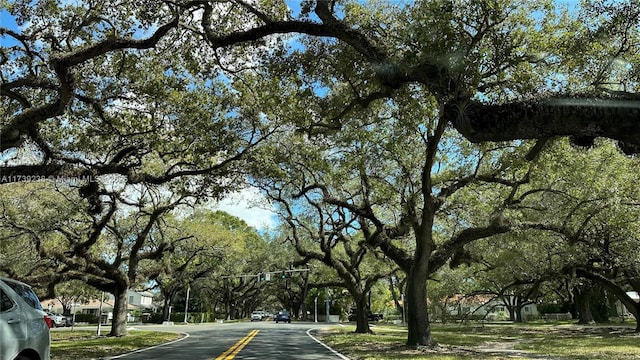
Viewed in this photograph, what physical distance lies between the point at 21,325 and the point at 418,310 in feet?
48.5

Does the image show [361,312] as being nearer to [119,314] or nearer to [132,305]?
[119,314]

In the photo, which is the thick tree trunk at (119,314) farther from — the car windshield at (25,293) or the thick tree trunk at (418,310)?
the car windshield at (25,293)

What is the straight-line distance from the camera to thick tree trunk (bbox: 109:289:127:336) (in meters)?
26.2

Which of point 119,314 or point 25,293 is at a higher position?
point 25,293

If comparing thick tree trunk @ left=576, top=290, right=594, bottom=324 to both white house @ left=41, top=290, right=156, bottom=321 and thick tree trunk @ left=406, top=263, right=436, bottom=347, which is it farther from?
white house @ left=41, top=290, right=156, bottom=321

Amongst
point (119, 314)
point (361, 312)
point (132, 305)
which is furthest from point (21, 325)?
point (132, 305)

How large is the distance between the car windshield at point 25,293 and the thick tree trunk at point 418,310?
1412cm

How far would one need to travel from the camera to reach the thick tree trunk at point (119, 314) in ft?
85.9

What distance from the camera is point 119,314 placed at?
2656 centimetres

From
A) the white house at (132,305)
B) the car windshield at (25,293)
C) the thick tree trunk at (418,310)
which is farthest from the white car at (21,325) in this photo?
the white house at (132,305)

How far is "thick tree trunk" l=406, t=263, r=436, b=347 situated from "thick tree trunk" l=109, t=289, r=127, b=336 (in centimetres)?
1620

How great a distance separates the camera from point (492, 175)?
1805 cm

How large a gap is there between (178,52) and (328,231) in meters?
15.8

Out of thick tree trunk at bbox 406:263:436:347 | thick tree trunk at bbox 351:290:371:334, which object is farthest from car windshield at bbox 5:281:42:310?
thick tree trunk at bbox 351:290:371:334
